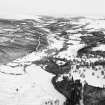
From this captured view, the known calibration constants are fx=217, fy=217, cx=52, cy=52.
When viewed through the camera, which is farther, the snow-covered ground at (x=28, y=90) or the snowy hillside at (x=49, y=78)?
the snowy hillside at (x=49, y=78)

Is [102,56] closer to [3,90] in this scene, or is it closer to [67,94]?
[67,94]

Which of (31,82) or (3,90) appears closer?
(3,90)

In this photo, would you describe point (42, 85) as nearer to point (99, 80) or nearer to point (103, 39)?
point (99, 80)

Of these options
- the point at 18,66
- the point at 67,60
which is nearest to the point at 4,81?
the point at 18,66

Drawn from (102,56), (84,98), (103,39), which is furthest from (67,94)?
(103,39)

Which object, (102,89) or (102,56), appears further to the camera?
(102,56)

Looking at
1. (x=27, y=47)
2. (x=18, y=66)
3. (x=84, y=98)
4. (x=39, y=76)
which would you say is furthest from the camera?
(x=27, y=47)

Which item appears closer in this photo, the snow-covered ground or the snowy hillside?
the snow-covered ground

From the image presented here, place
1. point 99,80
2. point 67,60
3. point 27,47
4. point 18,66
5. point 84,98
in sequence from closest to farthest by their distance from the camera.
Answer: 1. point 84,98
2. point 99,80
3. point 18,66
4. point 67,60
5. point 27,47

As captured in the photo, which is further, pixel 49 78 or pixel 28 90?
pixel 49 78
